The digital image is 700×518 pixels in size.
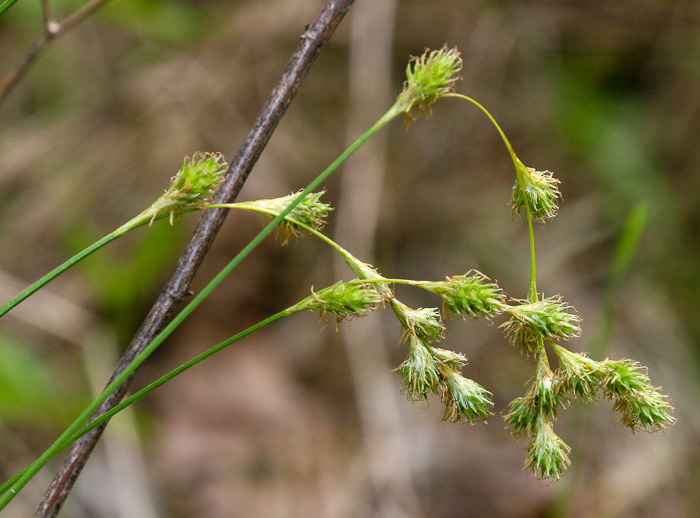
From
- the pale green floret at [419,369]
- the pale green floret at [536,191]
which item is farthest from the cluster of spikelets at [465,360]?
the pale green floret at [536,191]

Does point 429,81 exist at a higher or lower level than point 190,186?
higher

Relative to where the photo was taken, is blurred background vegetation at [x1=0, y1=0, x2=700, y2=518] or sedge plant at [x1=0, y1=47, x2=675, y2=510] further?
blurred background vegetation at [x1=0, y1=0, x2=700, y2=518]

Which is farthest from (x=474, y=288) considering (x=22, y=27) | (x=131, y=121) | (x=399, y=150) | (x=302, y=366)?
(x=22, y=27)

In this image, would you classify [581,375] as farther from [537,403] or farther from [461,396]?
[461,396]

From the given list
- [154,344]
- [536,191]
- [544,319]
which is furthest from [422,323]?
[154,344]

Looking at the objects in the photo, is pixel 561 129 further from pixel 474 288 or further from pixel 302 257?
pixel 474 288

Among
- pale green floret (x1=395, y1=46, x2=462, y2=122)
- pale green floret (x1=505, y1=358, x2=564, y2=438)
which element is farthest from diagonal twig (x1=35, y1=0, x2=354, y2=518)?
pale green floret (x1=505, y1=358, x2=564, y2=438)

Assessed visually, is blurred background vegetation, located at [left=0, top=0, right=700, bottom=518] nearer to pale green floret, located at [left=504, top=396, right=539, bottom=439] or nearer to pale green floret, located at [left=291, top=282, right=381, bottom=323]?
pale green floret, located at [left=504, top=396, right=539, bottom=439]

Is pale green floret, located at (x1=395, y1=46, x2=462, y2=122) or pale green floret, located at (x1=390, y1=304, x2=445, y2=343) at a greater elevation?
pale green floret, located at (x1=395, y1=46, x2=462, y2=122)
